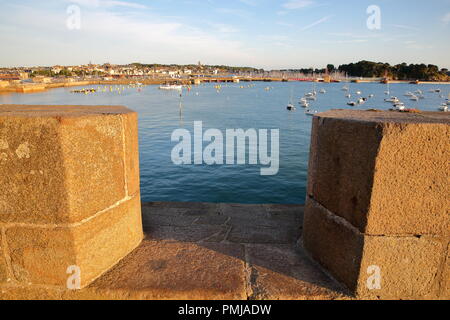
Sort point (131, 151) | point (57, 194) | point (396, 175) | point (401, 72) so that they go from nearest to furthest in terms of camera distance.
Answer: point (396, 175), point (57, 194), point (131, 151), point (401, 72)

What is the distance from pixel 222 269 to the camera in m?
2.14

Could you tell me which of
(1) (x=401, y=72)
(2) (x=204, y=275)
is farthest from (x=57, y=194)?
(1) (x=401, y=72)

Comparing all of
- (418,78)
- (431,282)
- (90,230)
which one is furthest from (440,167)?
(418,78)

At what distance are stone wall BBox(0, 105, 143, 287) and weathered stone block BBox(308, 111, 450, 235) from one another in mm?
1678

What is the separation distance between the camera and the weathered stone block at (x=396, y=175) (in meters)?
1.63

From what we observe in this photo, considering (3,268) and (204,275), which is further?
(204,275)

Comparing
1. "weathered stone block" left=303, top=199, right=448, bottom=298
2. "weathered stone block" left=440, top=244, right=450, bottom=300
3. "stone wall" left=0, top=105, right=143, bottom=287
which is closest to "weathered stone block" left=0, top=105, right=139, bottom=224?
"stone wall" left=0, top=105, right=143, bottom=287

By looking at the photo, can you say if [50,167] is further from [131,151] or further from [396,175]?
[396,175]

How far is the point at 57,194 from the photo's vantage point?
178 centimetres

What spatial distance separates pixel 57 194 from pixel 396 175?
2.10m

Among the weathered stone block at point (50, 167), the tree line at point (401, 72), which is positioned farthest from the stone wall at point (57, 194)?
the tree line at point (401, 72)

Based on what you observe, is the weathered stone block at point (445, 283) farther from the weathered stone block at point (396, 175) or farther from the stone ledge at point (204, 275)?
the stone ledge at point (204, 275)

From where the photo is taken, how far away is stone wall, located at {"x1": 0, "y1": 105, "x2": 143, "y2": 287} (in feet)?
5.68

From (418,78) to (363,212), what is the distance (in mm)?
227374
